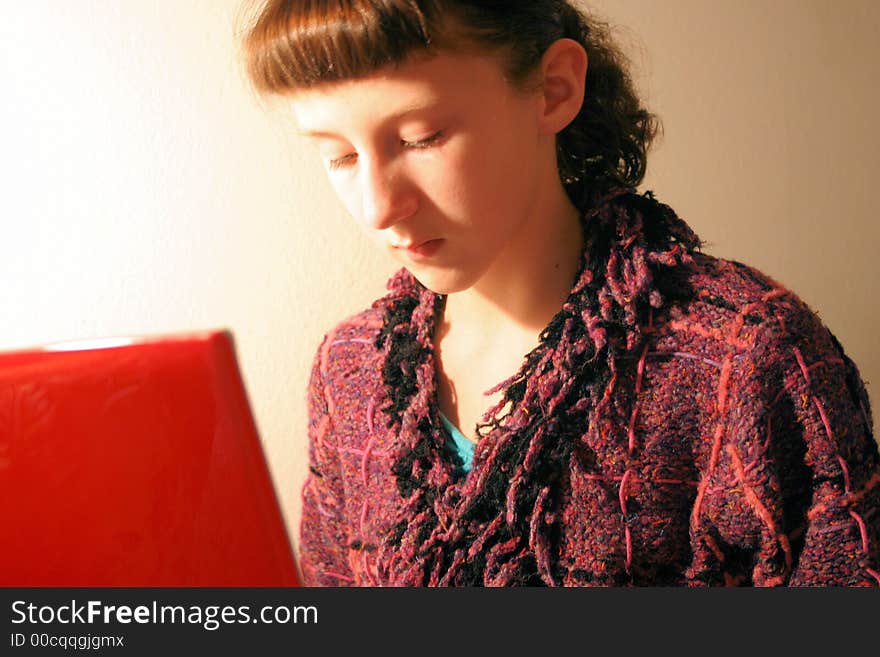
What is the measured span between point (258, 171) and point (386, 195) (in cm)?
44

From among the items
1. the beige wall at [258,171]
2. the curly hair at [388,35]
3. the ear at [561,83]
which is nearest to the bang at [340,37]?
the curly hair at [388,35]

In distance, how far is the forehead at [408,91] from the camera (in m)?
0.59

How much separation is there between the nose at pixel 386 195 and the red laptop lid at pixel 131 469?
6.5 inches

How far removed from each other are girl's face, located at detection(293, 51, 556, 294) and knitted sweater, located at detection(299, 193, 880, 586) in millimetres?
104

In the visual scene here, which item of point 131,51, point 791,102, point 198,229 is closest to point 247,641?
point 198,229

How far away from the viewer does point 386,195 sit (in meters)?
0.61

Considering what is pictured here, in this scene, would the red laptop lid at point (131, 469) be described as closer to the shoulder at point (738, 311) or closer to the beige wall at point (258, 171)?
Result: the shoulder at point (738, 311)

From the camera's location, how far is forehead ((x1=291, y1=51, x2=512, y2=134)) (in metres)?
0.59

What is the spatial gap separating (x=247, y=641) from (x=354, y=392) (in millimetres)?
328

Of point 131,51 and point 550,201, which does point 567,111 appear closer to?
point 550,201

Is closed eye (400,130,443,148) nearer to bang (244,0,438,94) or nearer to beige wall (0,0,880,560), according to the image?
bang (244,0,438,94)

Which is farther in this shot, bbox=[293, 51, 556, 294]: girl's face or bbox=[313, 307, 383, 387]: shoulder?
bbox=[313, 307, 383, 387]: shoulder

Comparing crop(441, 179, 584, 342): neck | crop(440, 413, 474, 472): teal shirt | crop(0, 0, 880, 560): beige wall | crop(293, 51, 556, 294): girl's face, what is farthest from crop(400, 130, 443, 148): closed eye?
crop(0, 0, 880, 560): beige wall

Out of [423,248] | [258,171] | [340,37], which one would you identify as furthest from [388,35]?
[258,171]
